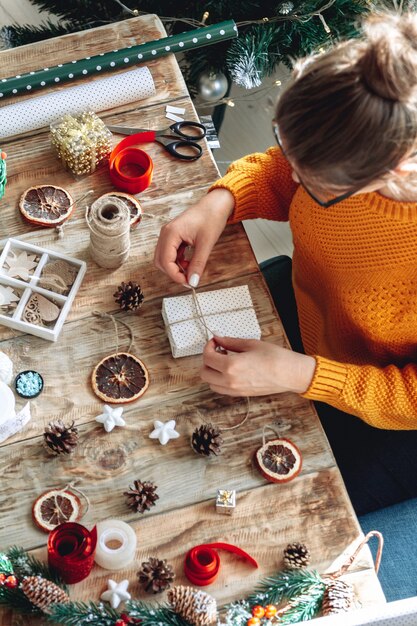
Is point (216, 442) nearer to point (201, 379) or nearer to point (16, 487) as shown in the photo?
point (201, 379)

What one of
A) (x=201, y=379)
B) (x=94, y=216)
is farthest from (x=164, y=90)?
(x=201, y=379)

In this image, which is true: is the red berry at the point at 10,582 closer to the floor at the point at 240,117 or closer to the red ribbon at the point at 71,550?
the red ribbon at the point at 71,550

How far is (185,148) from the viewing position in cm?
131

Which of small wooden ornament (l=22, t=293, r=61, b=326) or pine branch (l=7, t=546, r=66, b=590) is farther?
small wooden ornament (l=22, t=293, r=61, b=326)

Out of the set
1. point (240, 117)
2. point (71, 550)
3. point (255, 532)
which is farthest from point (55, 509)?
point (240, 117)

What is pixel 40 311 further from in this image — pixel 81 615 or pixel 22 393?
pixel 81 615

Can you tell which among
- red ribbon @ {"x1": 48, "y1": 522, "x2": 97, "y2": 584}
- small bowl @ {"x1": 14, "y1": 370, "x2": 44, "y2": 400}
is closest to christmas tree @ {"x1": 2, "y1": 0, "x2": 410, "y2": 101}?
small bowl @ {"x1": 14, "y1": 370, "x2": 44, "y2": 400}

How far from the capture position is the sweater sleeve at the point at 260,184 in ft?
4.09

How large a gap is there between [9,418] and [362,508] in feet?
2.32

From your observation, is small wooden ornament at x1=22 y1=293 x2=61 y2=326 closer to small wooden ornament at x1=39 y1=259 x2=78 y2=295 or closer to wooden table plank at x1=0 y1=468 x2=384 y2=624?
small wooden ornament at x1=39 y1=259 x2=78 y2=295

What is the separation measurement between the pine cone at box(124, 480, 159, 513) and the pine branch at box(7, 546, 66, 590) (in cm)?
14

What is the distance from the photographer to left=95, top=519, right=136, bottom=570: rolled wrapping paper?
0.97 m

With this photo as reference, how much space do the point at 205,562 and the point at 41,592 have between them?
230 millimetres

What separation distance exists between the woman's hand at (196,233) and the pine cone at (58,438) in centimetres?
31
